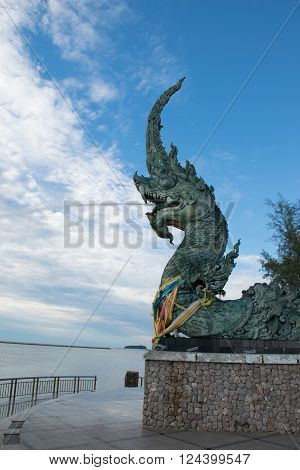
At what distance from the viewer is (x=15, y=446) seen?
21.8 feet

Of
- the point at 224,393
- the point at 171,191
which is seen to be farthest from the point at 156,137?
the point at 224,393

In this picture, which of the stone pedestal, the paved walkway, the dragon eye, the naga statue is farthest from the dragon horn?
the paved walkway

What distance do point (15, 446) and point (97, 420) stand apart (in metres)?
2.96

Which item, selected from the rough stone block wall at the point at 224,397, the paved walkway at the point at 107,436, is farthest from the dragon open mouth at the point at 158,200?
the paved walkway at the point at 107,436

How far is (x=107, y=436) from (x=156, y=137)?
292 inches

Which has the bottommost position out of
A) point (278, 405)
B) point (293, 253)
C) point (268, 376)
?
point (278, 405)

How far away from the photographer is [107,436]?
765cm

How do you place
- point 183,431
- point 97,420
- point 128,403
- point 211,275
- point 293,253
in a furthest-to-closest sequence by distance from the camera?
point 293,253, point 128,403, point 211,275, point 97,420, point 183,431

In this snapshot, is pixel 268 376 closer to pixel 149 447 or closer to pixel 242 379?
pixel 242 379

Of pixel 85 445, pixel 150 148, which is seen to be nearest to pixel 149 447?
pixel 85 445

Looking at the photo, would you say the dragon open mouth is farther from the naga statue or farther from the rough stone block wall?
the rough stone block wall

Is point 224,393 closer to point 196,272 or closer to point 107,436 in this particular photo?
point 107,436

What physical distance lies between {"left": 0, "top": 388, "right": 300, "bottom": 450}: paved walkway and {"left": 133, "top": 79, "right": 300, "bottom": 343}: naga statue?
6.75 feet

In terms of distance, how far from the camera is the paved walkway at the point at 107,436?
7008mm
